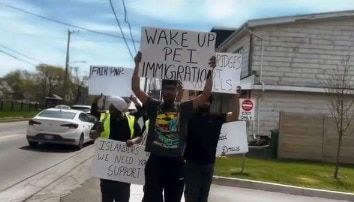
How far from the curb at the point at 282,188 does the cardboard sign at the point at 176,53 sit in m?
7.03

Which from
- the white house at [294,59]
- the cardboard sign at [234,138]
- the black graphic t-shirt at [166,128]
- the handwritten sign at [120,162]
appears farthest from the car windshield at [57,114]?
the black graphic t-shirt at [166,128]

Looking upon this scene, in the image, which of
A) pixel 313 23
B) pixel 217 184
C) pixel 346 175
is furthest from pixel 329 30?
pixel 217 184

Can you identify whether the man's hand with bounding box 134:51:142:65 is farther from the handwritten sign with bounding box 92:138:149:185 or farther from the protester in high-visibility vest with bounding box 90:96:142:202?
the handwritten sign with bounding box 92:138:149:185

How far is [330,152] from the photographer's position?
21125 millimetres

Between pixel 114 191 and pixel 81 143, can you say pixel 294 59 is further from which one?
pixel 114 191

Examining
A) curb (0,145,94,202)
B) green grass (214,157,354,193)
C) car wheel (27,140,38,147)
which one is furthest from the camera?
car wheel (27,140,38,147)

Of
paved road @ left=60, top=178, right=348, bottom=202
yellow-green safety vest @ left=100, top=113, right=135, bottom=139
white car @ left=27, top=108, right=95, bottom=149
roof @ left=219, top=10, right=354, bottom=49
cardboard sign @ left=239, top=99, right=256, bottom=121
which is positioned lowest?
paved road @ left=60, top=178, right=348, bottom=202

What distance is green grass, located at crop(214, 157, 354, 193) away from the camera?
13898mm

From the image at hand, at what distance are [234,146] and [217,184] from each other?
1.39 m

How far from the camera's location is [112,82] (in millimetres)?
8031

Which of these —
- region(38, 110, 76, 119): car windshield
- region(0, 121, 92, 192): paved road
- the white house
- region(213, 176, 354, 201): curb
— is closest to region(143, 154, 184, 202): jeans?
region(0, 121, 92, 192): paved road

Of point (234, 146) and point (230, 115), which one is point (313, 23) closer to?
point (234, 146)

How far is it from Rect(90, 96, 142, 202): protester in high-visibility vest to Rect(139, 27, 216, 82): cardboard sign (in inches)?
19.4

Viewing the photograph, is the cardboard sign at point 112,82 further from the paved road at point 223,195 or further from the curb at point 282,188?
the curb at point 282,188
